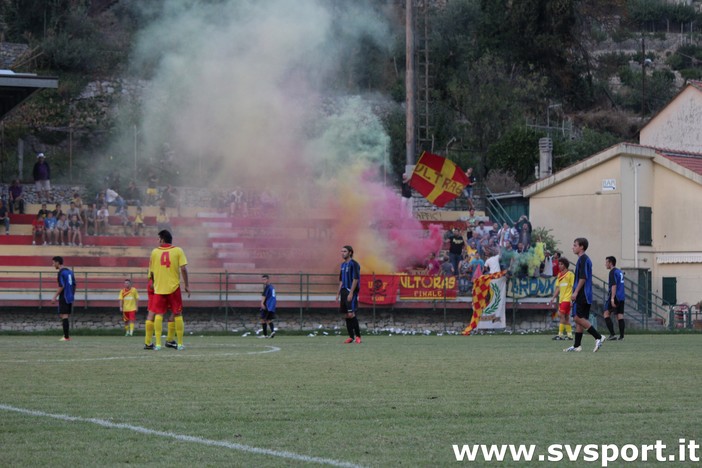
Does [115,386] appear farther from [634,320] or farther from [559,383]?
[634,320]

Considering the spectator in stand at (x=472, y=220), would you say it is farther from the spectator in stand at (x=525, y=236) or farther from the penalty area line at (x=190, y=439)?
the penalty area line at (x=190, y=439)

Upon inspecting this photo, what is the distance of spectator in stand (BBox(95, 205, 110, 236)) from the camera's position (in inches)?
1499

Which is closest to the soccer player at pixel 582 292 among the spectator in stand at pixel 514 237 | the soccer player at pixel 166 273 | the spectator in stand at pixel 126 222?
the soccer player at pixel 166 273

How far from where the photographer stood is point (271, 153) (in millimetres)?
40500

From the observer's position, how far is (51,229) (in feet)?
122

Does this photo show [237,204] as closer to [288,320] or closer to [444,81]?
[288,320]

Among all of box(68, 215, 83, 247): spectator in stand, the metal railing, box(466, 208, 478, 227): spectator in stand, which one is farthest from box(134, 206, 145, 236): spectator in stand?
the metal railing

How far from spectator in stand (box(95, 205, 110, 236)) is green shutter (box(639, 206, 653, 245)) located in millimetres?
23059

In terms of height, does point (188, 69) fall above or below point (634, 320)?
above

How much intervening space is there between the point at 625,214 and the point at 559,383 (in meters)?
35.6

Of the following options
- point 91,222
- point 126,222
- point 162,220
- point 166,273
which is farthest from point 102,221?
point 166,273

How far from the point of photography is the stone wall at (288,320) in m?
33.4

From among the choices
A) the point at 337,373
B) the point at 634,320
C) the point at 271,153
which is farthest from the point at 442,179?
the point at 337,373

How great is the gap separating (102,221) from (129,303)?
6.83 meters
